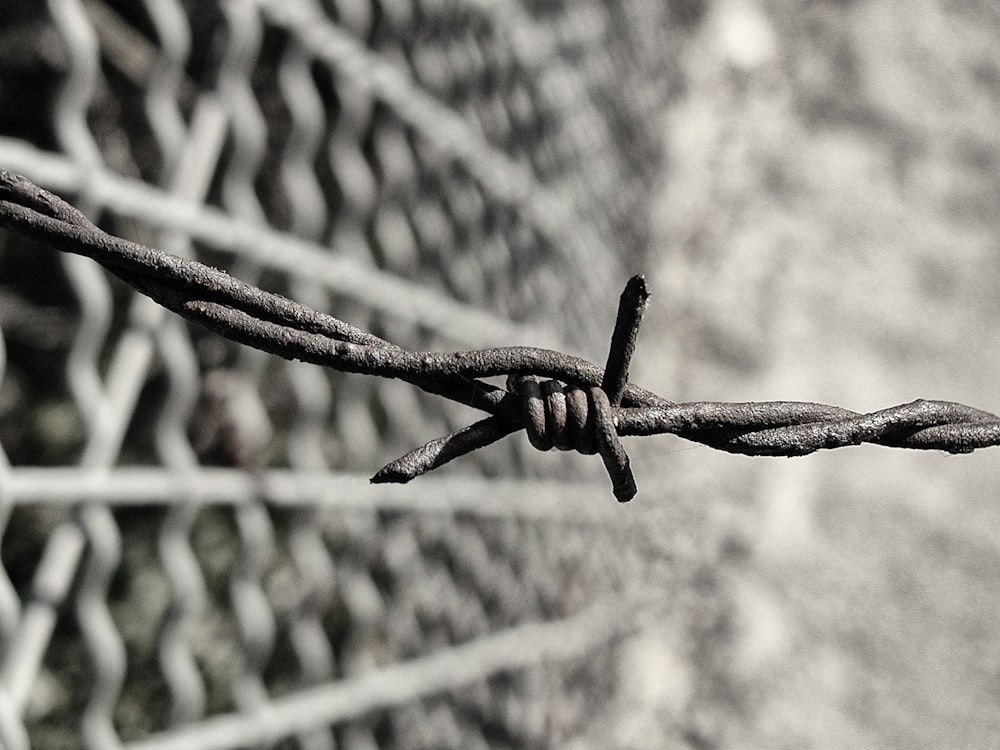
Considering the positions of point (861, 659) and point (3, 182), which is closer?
point (3, 182)

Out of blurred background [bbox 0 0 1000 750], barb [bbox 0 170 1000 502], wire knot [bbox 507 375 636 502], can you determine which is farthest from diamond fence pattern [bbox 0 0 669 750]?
wire knot [bbox 507 375 636 502]

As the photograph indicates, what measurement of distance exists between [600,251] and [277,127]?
69cm

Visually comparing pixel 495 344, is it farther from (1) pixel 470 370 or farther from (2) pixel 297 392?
(1) pixel 470 370

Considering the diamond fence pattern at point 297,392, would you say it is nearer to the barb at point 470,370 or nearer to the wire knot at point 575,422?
the barb at point 470,370

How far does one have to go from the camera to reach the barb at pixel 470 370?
413mm

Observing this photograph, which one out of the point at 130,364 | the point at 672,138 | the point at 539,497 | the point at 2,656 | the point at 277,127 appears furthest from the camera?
the point at 672,138

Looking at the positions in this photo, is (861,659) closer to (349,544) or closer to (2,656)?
(349,544)

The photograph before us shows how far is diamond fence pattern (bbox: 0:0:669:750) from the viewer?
879 millimetres

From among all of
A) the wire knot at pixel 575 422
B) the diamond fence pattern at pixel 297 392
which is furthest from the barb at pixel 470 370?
the diamond fence pattern at pixel 297 392

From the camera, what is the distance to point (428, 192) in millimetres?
1396

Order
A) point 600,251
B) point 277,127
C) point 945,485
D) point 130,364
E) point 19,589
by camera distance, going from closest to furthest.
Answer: point 130,364
point 19,589
point 277,127
point 945,485
point 600,251

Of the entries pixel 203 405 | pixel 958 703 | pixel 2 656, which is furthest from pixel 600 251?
pixel 2 656

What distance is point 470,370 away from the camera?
42cm

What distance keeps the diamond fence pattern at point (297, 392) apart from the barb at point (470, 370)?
368 millimetres
